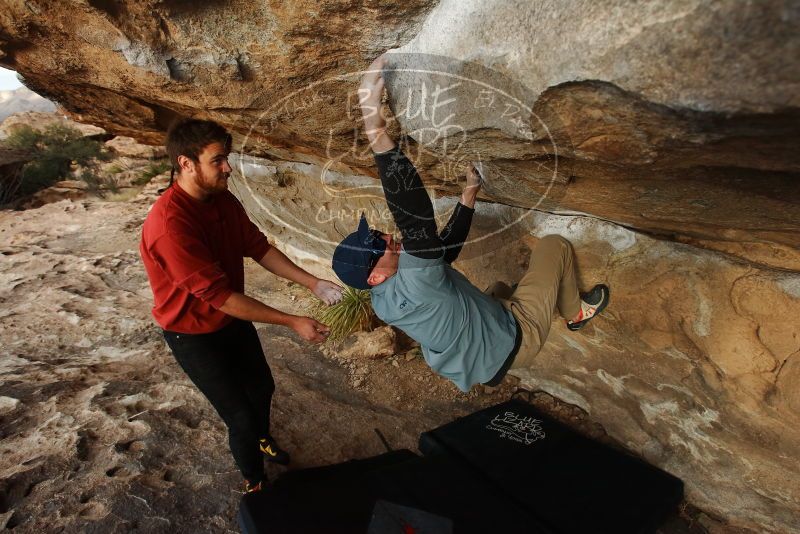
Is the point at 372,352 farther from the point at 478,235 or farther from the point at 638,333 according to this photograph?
the point at 638,333

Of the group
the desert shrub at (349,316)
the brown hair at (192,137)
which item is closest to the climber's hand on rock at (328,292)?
the brown hair at (192,137)

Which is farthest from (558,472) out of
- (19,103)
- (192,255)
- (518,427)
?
(19,103)

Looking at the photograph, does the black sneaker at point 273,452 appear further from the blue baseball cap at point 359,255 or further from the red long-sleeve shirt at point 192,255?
the blue baseball cap at point 359,255

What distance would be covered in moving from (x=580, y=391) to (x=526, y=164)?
222 centimetres

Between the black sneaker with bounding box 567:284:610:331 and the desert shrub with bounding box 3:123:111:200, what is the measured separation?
1296 cm

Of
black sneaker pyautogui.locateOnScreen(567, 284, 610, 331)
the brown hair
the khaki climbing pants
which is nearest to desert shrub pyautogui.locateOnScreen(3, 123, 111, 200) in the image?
the brown hair

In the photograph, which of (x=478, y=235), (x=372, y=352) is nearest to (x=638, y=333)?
(x=478, y=235)

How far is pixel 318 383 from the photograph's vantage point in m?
4.11

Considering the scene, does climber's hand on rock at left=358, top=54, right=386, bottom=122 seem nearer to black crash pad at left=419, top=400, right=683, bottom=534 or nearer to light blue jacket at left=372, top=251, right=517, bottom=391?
light blue jacket at left=372, top=251, right=517, bottom=391

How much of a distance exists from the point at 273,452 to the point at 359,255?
60.2 inches

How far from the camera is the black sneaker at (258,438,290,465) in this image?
288 centimetres

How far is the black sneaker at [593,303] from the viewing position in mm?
2824

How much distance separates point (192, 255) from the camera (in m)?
1.93

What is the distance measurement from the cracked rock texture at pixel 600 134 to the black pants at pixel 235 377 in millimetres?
1264
